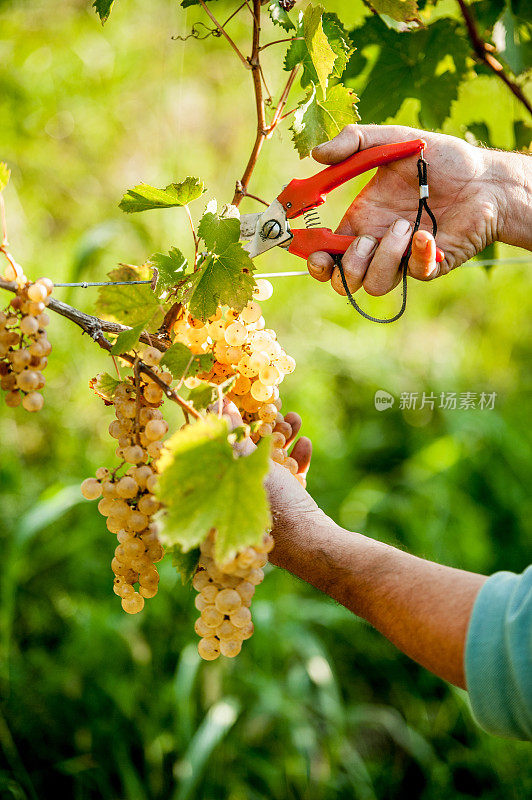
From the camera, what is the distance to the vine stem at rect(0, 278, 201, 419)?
0.59 meters

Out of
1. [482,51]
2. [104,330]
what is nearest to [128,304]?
[104,330]

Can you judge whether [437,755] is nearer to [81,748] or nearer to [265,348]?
[81,748]

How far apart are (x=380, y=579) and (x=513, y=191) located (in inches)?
24.9

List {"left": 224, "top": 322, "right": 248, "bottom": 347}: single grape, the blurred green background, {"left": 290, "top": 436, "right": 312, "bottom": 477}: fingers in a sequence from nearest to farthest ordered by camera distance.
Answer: {"left": 224, "top": 322, "right": 248, "bottom": 347}: single grape
{"left": 290, "top": 436, "right": 312, "bottom": 477}: fingers
the blurred green background

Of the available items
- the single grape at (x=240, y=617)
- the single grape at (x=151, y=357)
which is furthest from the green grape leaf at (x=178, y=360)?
the single grape at (x=240, y=617)

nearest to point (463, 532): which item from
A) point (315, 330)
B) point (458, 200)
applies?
point (315, 330)

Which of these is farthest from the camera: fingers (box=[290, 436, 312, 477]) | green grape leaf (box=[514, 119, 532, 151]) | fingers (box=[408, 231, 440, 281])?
green grape leaf (box=[514, 119, 532, 151])

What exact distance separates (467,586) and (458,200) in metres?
0.59

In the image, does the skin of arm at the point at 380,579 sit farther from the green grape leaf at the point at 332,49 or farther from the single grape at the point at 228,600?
the green grape leaf at the point at 332,49

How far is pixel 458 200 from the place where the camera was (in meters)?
1.02

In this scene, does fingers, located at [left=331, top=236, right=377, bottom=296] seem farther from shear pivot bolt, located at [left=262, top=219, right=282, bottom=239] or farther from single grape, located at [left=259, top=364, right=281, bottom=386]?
single grape, located at [left=259, top=364, right=281, bottom=386]

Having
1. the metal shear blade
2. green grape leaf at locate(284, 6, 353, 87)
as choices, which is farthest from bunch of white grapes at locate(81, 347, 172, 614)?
green grape leaf at locate(284, 6, 353, 87)

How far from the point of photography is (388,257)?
919 mm

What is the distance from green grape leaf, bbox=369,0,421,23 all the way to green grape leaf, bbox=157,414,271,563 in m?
0.58
